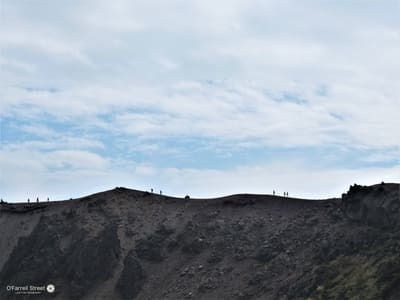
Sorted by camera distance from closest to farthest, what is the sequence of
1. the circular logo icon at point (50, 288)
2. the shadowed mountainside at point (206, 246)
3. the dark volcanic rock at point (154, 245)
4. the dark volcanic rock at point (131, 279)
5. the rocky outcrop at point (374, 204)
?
1. the shadowed mountainside at point (206, 246)
2. the rocky outcrop at point (374, 204)
3. the dark volcanic rock at point (131, 279)
4. the dark volcanic rock at point (154, 245)
5. the circular logo icon at point (50, 288)

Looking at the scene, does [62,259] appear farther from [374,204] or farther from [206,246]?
[374,204]

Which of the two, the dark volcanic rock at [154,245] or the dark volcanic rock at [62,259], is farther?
the dark volcanic rock at [62,259]

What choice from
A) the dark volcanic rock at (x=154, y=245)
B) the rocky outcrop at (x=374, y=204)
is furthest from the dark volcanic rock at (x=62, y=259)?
the rocky outcrop at (x=374, y=204)

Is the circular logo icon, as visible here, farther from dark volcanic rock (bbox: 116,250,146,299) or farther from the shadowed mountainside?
dark volcanic rock (bbox: 116,250,146,299)

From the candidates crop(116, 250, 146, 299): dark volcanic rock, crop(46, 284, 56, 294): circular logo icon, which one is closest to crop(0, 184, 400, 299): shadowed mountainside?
crop(116, 250, 146, 299): dark volcanic rock

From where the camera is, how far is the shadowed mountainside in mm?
39375

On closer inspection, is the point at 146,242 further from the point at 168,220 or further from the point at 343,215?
the point at 343,215

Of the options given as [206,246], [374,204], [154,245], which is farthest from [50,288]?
[374,204]

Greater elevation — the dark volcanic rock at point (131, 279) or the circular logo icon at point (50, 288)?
the dark volcanic rock at point (131, 279)

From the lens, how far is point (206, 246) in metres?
53.3

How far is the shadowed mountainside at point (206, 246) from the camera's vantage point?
1550 inches

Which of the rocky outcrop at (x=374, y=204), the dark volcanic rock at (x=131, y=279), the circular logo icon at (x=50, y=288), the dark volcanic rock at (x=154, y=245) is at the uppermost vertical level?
the rocky outcrop at (x=374, y=204)

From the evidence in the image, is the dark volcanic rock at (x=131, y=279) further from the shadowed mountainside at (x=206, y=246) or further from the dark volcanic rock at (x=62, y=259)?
the dark volcanic rock at (x=62, y=259)

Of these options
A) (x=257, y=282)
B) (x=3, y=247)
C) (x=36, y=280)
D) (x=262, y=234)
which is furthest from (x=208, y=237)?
(x=3, y=247)
